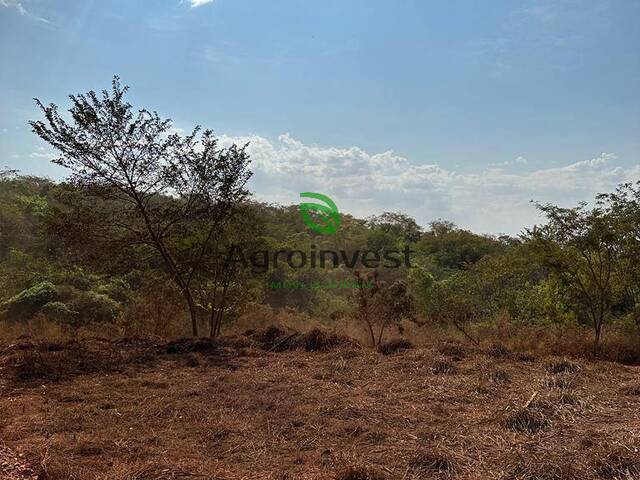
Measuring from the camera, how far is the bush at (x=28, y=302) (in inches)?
432

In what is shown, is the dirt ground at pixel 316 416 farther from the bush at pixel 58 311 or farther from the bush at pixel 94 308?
the bush at pixel 94 308

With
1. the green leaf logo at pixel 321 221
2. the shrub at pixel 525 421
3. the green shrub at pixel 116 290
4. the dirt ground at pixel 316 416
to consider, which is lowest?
the dirt ground at pixel 316 416

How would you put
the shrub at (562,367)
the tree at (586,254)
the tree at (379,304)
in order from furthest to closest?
the tree at (379,304) < the tree at (586,254) < the shrub at (562,367)

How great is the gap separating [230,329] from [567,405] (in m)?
7.52

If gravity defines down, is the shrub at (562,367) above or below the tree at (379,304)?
below

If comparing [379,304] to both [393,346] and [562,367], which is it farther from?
[562,367]

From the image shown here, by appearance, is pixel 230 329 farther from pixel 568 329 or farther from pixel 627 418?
pixel 627 418

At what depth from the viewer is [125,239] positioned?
8016 millimetres

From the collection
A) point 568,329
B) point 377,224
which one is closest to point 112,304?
point 568,329

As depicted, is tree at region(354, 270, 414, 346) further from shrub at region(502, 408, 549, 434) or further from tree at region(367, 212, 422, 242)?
tree at region(367, 212, 422, 242)

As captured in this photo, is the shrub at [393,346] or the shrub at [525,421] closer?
the shrub at [525,421]

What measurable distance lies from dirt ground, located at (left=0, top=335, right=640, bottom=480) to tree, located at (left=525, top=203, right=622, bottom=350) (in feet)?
5.73

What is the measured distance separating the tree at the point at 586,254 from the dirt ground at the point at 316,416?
1.75m

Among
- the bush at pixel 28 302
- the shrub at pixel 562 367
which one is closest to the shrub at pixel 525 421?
the shrub at pixel 562 367
